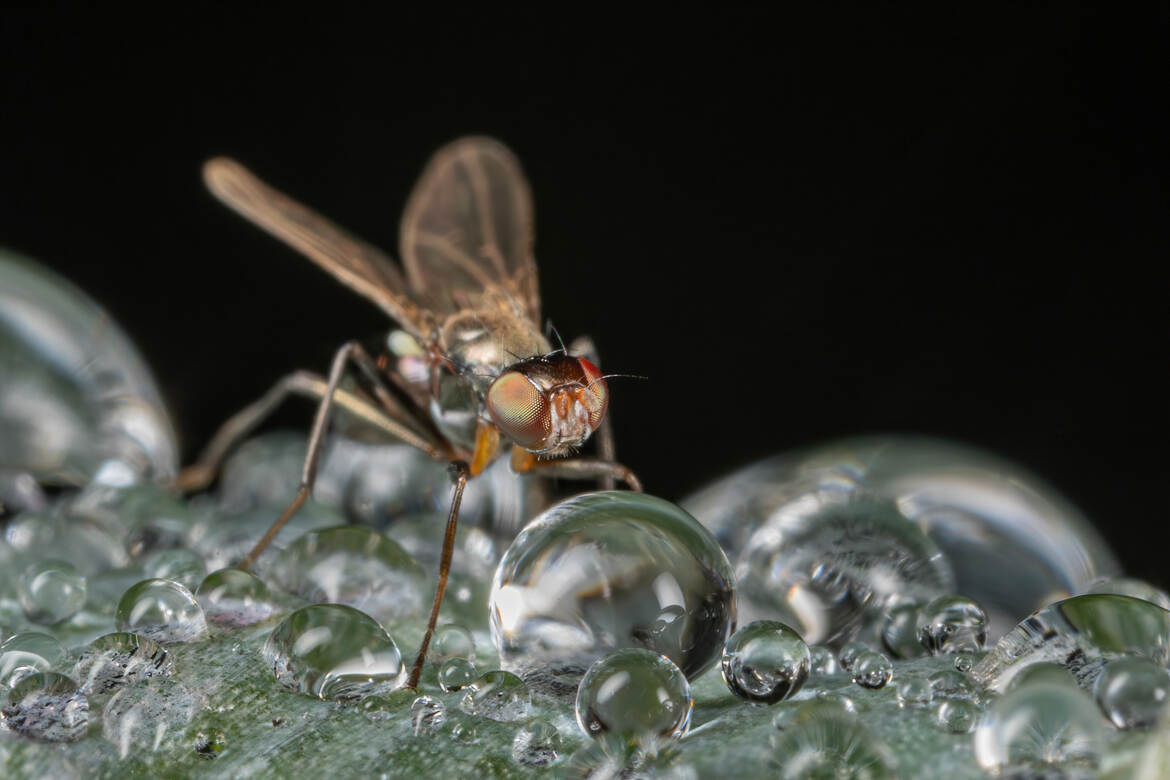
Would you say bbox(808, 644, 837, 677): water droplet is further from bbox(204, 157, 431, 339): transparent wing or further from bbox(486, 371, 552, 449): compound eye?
bbox(204, 157, 431, 339): transparent wing

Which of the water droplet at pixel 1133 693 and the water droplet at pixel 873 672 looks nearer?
the water droplet at pixel 1133 693

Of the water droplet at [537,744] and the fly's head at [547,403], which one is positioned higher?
the fly's head at [547,403]

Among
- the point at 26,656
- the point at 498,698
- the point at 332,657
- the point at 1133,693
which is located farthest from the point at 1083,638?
the point at 26,656

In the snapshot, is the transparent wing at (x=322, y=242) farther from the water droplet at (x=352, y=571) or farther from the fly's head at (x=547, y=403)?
the water droplet at (x=352, y=571)

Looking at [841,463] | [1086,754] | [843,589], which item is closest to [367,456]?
[841,463]

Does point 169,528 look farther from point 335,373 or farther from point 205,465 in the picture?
point 205,465

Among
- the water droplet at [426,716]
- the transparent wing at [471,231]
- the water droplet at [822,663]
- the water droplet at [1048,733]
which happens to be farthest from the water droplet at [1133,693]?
the transparent wing at [471,231]
